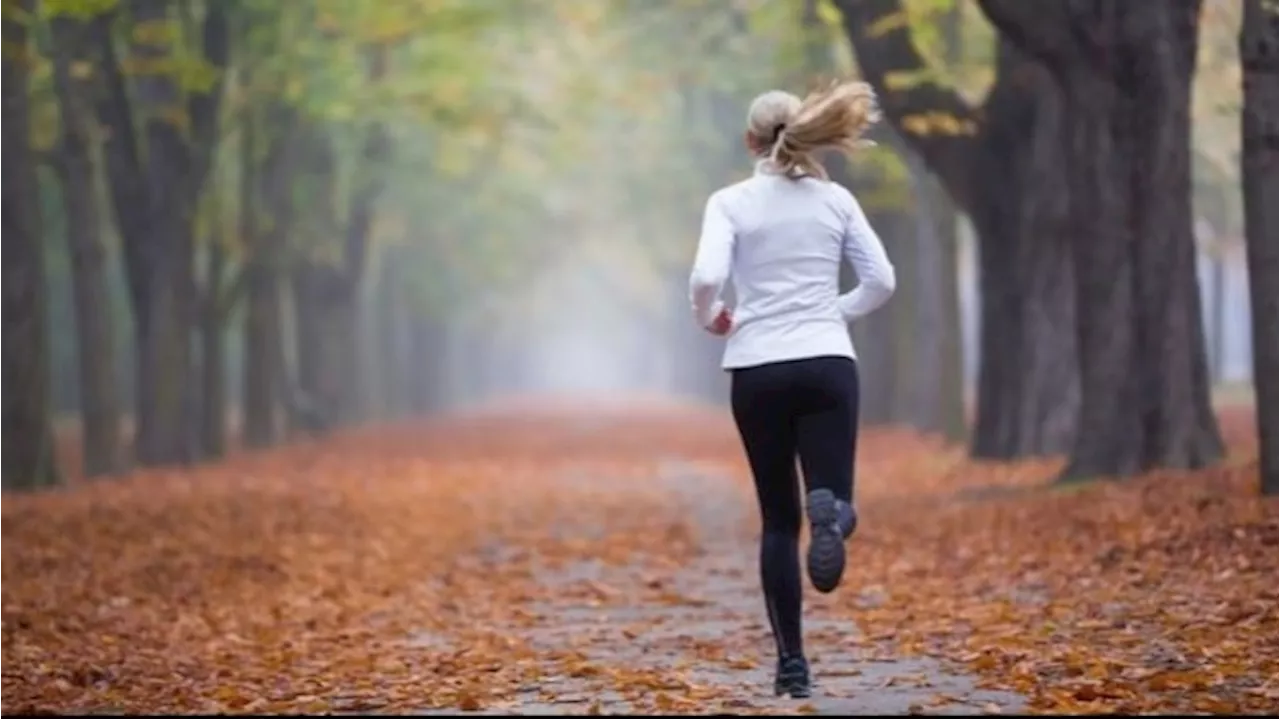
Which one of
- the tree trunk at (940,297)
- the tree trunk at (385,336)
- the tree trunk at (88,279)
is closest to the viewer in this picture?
the tree trunk at (88,279)

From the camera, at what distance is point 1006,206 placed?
862 inches

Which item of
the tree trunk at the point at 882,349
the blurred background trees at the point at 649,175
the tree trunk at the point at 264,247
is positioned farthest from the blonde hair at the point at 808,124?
the tree trunk at the point at 882,349

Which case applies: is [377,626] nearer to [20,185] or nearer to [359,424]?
[20,185]

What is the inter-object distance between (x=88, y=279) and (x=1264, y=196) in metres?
15.6

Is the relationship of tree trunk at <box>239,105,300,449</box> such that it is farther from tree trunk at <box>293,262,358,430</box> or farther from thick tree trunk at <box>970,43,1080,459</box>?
thick tree trunk at <box>970,43,1080,459</box>

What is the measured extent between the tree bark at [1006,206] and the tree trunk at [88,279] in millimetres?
8382

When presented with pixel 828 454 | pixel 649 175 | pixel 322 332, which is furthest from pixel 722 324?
pixel 649 175

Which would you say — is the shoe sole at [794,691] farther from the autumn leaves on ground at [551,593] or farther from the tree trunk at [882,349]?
the tree trunk at [882,349]

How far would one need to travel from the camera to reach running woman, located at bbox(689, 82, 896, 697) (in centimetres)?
809

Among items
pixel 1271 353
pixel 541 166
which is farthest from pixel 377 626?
pixel 541 166

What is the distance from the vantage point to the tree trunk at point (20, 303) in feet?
70.5

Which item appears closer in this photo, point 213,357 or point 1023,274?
point 1023,274

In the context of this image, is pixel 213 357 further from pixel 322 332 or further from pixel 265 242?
pixel 322 332

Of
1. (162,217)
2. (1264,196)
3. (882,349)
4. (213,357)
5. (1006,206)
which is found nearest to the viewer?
(1264,196)
